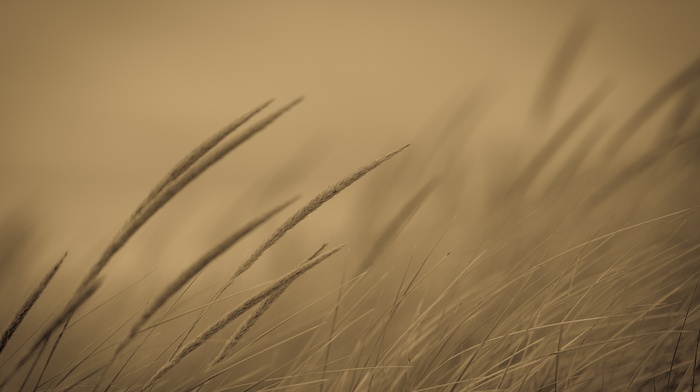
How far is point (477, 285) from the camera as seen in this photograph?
2.53ft

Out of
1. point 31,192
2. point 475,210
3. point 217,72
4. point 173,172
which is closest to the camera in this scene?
point 173,172

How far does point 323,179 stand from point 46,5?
0.93 m

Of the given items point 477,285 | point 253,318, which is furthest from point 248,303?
point 477,285

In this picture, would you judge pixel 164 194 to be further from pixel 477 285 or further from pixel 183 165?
pixel 477 285

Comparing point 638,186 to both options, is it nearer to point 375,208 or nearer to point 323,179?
point 375,208

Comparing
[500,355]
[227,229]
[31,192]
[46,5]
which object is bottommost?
[500,355]

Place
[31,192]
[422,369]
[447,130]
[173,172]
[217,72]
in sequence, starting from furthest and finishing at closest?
[217,72] < [31,192] < [447,130] < [422,369] < [173,172]

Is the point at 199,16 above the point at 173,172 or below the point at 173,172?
above

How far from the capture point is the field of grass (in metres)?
0.64

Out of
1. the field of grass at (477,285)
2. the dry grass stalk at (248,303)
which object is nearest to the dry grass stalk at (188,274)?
the dry grass stalk at (248,303)

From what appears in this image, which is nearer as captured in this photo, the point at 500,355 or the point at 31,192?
the point at 500,355

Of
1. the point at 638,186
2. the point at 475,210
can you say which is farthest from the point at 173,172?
the point at 638,186

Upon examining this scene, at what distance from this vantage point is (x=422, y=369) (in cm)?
68

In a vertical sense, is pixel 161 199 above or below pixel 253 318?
above
